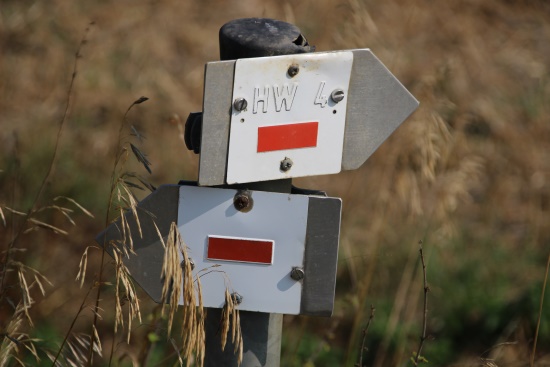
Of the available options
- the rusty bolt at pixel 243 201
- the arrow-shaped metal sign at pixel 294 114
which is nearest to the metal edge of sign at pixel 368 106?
the arrow-shaped metal sign at pixel 294 114

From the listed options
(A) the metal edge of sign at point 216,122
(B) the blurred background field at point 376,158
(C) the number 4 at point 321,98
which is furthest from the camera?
(B) the blurred background field at point 376,158

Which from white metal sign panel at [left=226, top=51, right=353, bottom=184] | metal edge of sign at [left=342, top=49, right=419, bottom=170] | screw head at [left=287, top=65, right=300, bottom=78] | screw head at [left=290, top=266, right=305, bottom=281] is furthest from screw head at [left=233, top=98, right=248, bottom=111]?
screw head at [left=290, top=266, right=305, bottom=281]

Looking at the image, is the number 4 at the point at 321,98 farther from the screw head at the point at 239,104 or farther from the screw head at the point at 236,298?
the screw head at the point at 236,298

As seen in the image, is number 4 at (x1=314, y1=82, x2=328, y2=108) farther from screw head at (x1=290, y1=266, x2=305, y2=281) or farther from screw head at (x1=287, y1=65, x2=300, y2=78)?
screw head at (x1=290, y1=266, x2=305, y2=281)

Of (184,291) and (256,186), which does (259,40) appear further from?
(184,291)

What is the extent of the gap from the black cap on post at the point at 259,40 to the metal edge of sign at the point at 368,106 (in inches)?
4.6

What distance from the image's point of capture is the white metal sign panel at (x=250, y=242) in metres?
1.74

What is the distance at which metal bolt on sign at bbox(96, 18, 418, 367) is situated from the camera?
169cm

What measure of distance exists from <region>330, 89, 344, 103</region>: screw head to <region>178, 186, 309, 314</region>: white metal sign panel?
0.70 ft

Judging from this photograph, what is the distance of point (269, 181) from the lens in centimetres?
179

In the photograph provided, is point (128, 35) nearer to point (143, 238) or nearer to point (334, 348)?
point (334, 348)

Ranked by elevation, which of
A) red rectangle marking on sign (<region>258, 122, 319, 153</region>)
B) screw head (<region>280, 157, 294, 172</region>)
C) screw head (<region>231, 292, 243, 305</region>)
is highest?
red rectangle marking on sign (<region>258, 122, 319, 153</region>)

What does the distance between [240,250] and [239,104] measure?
0.30 m

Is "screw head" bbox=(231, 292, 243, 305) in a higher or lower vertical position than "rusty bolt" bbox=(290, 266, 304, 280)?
lower
